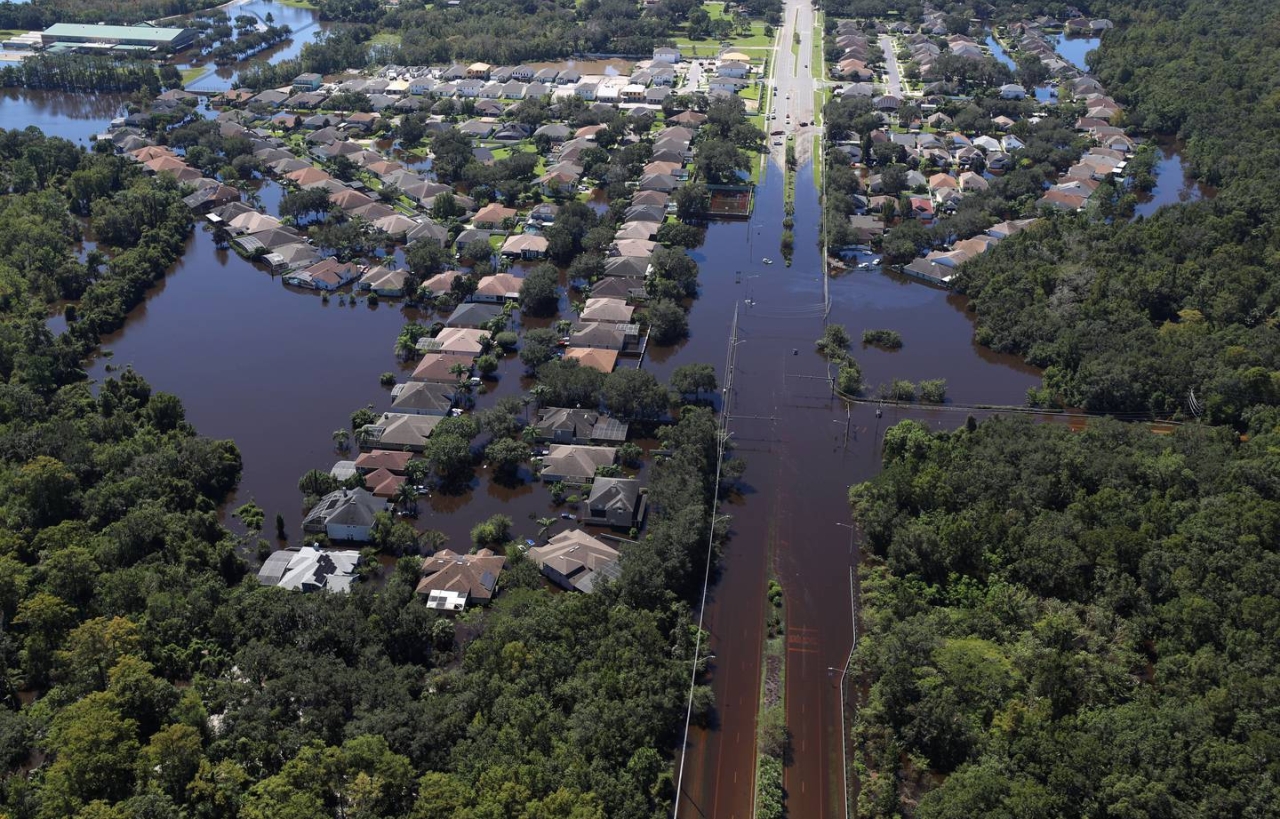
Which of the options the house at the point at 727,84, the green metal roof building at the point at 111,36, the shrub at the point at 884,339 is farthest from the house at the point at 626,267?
the green metal roof building at the point at 111,36

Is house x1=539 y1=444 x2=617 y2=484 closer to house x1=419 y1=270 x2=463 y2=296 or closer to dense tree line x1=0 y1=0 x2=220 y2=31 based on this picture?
house x1=419 y1=270 x2=463 y2=296

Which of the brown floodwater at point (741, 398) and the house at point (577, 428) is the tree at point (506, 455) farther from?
the house at point (577, 428)

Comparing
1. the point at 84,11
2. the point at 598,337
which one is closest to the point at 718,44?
the point at 598,337

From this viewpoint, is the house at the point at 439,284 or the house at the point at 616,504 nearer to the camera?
the house at the point at 616,504

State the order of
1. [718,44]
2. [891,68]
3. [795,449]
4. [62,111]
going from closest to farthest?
[795,449], [62,111], [891,68], [718,44]

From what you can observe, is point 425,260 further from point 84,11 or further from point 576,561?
point 84,11

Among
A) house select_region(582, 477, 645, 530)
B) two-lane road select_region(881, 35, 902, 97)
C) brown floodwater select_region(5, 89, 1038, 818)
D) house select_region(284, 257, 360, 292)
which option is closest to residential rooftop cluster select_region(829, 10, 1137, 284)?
two-lane road select_region(881, 35, 902, 97)
